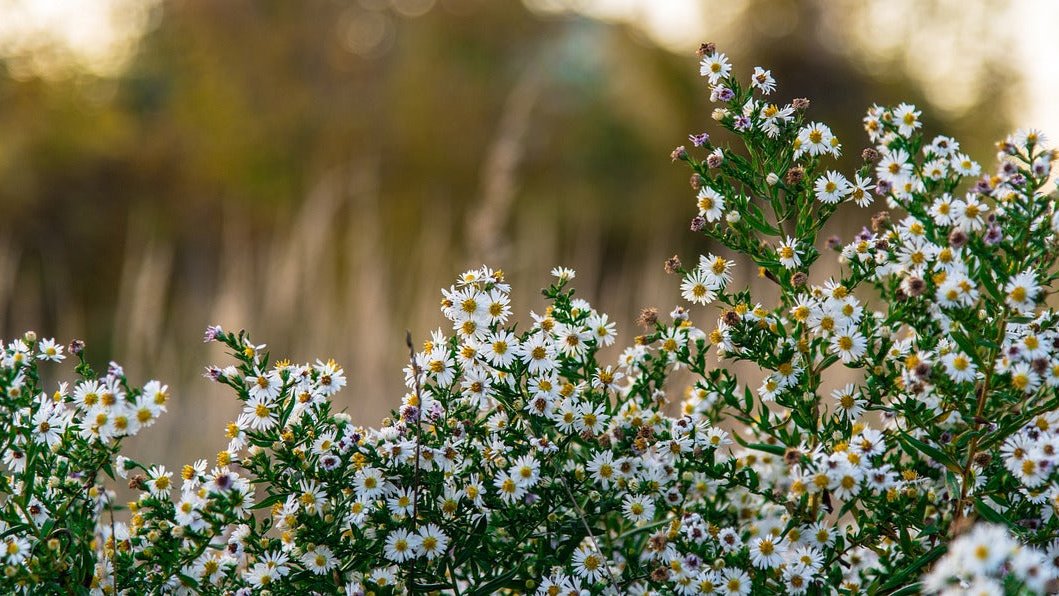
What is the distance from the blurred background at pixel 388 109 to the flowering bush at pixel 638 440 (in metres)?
5.42

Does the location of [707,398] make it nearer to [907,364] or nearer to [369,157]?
[907,364]

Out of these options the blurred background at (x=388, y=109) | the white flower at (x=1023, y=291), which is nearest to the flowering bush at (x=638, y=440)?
the white flower at (x=1023, y=291)

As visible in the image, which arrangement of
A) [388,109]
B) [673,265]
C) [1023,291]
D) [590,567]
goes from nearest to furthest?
[1023,291]
[590,567]
[673,265]
[388,109]

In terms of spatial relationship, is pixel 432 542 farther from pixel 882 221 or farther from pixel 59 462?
pixel 882 221

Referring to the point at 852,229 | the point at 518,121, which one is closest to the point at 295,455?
the point at 518,121

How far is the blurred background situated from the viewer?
24.8ft

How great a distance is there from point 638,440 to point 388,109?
750cm

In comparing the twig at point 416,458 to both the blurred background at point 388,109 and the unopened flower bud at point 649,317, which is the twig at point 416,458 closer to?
the unopened flower bud at point 649,317

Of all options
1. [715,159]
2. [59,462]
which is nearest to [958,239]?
[715,159]

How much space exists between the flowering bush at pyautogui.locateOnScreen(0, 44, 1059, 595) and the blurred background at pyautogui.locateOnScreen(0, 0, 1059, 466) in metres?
5.42

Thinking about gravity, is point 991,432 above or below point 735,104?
below

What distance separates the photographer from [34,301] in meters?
6.45

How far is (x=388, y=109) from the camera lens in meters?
8.24

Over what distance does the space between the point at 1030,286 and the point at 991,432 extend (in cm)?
18
